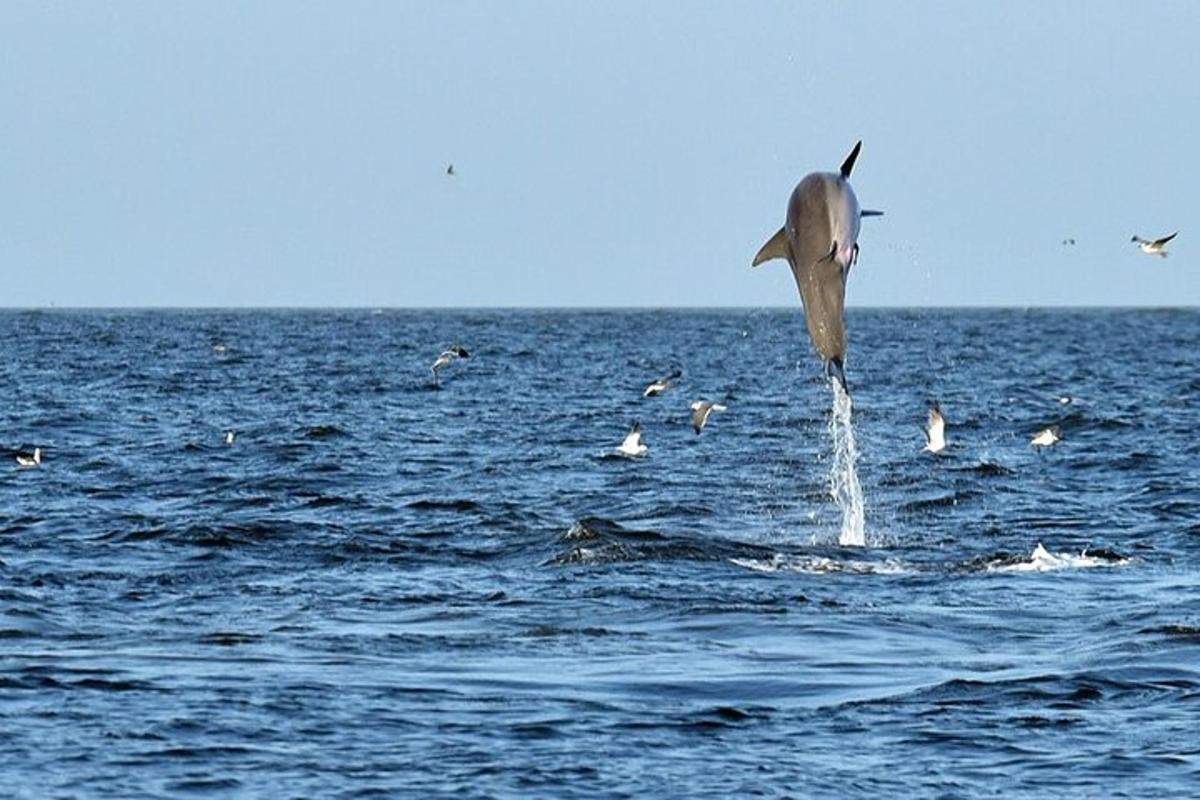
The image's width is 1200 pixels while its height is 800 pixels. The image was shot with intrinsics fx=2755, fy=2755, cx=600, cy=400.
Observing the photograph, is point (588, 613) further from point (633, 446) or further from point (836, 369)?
point (633, 446)

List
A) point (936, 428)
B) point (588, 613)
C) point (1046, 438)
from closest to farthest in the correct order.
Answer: point (588, 613)
point (936, 428)
point (1046, 438)

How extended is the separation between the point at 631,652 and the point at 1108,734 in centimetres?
346

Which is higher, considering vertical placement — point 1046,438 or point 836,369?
point 836,369

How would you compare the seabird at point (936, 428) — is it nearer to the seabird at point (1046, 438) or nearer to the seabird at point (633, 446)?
the seabird at point (1046, 438)
